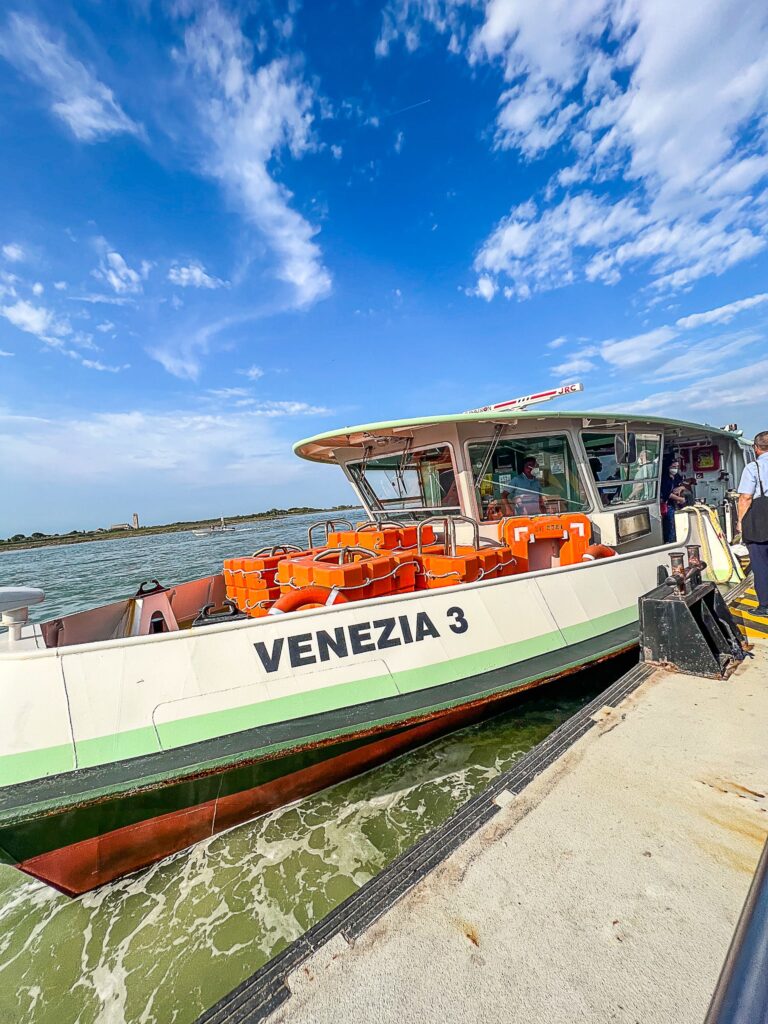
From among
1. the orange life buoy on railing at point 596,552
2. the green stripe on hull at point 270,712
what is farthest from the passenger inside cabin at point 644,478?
the green stripe on hull at point 270,712

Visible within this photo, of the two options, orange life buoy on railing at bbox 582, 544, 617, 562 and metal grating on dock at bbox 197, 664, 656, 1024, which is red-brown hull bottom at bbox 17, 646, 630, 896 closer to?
metal grating on dock at bbox 197, 664, 656, 1024

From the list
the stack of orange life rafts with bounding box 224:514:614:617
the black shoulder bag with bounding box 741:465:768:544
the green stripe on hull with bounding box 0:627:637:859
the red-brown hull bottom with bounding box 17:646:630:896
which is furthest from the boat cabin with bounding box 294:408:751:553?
the green stripe on hull with bounding box 0:627:637:859

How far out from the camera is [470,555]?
4.33m

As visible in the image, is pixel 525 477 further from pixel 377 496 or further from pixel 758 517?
pixel 758 517

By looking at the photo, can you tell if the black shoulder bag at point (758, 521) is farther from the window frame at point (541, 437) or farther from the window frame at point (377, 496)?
the window frame at point (377, 496)

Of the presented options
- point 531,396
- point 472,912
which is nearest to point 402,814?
point 472,912

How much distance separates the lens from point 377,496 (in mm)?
6078

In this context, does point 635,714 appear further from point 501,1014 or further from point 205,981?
point 205,981

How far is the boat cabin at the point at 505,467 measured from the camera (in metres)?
4.92

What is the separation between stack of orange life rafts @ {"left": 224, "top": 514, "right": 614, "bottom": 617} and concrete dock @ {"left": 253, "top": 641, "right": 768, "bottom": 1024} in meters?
2.17

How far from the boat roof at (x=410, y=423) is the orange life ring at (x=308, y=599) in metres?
1.70

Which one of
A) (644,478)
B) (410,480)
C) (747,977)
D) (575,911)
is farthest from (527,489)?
(747,977)

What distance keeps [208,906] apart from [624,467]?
606cm

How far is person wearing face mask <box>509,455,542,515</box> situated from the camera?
513cm
